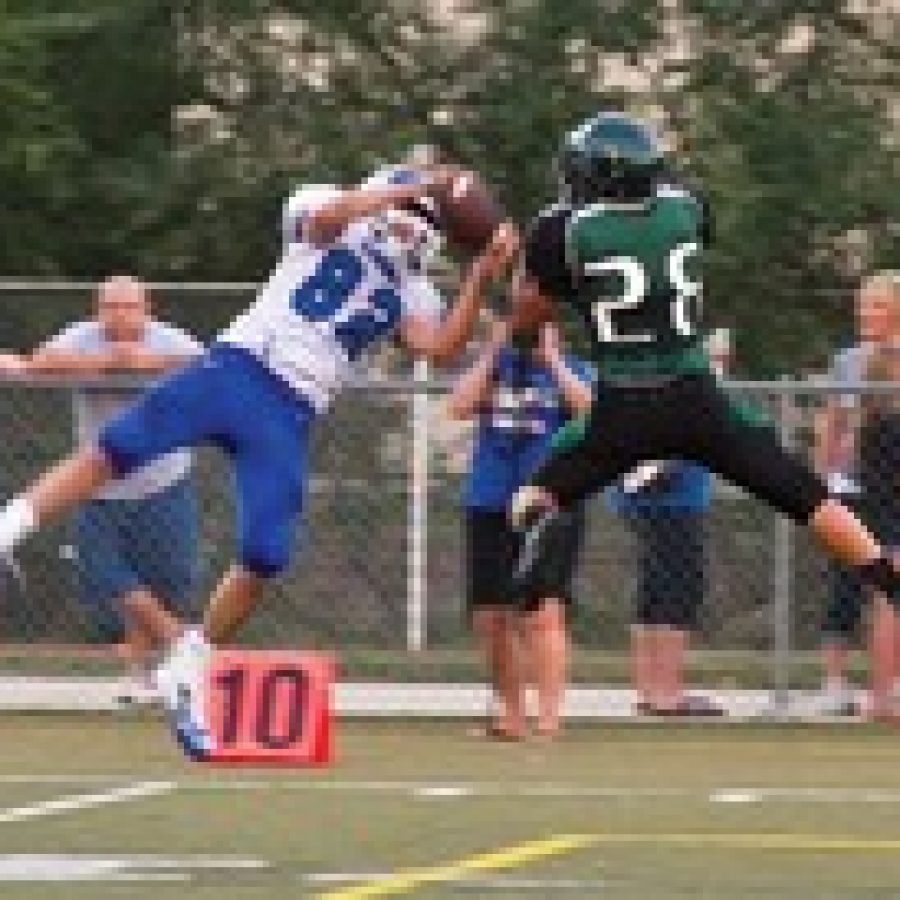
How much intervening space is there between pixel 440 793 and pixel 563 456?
1210 mm

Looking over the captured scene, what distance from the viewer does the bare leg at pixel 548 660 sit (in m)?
16.7

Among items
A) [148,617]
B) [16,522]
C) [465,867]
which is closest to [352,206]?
[16,522]

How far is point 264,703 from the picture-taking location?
14383 millimetres

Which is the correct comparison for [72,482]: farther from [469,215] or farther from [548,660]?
[548,660]

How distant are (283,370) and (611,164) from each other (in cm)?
128

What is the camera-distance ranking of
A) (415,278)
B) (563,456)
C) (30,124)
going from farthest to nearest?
(30,124) → (415,278) → (563,456)

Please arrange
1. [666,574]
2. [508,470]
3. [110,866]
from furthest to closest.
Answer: [666,574] < [508,470] < [110,866]

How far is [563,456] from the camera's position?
14.1 meters

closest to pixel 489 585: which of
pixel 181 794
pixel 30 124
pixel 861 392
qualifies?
pixel 861 392

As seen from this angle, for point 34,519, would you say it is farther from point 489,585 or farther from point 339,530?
point 339,530

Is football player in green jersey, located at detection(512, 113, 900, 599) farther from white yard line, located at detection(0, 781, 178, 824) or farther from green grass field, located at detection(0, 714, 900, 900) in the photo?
white yard line, located at detection(0, 781, 178, 824)

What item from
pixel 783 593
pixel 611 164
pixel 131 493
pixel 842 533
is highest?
pixel 611 164

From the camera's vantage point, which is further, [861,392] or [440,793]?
[861,392]

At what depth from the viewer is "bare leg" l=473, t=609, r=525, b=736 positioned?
17.1 m
